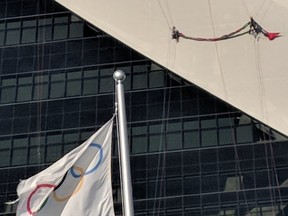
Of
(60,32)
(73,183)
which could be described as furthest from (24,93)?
(73,183)

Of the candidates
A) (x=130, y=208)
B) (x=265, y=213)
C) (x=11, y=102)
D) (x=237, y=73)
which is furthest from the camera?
(x=11, y=102)

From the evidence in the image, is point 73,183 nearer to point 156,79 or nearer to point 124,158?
point 124,158

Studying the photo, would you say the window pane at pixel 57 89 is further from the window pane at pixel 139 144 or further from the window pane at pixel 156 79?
the window pane at pixel 139 144

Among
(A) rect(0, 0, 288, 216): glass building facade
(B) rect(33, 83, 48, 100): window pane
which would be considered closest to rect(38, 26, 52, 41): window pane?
(A) rect(0, 0, 288, 216): glass building facade

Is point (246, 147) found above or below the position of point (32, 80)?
below

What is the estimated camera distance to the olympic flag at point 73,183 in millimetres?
17109

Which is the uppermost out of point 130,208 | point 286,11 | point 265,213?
point 286,11

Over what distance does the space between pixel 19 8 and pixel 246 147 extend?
10.3 metres

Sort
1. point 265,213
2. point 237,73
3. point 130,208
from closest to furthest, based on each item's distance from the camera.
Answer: point 130,208 → point 265,213 → point 237,73

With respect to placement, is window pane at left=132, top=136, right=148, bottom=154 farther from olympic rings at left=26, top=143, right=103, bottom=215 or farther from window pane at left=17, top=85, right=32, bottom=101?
olympic rings at left=26, top=143, right=103, bottom=215

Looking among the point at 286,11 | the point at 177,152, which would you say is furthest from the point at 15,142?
the point at 286,11

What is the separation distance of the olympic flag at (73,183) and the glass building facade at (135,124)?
428 inches

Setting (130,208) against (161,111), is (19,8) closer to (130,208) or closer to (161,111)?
(161,111)

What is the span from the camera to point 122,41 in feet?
101
